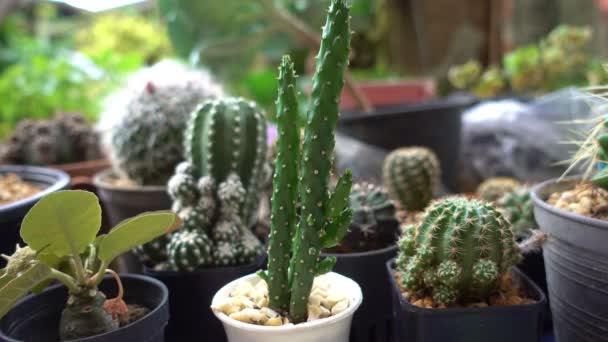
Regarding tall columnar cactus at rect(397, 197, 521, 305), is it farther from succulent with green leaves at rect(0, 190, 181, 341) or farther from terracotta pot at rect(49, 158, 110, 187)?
terracotta pot at rect(49, 158, 110, 187)

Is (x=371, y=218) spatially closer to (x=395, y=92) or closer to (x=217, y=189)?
(x=217, y=189)

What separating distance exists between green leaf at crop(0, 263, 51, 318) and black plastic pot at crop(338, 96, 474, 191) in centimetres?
119

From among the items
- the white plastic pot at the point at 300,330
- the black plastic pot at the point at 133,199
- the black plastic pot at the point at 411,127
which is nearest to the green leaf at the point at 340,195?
the white plastic pot at the point at 300,330

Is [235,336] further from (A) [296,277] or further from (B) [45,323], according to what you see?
(B) [45,323]

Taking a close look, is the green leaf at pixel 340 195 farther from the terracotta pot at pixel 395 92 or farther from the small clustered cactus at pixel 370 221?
the terracotta pot at pixel 395 92

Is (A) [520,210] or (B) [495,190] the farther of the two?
(B) [495,190]

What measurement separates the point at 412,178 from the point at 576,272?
741 mm

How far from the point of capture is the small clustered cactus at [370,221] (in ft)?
3.70

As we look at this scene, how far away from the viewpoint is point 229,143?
3.75ft

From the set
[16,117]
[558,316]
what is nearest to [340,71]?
[558,316]

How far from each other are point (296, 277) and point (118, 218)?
807mm

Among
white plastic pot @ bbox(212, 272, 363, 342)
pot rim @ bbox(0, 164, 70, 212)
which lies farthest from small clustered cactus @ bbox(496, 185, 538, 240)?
pot rim @ bbox(0, 164, 70, 212)

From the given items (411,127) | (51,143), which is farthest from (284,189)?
(51,143)

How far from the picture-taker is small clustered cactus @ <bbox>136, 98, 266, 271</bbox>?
1.02 meters
